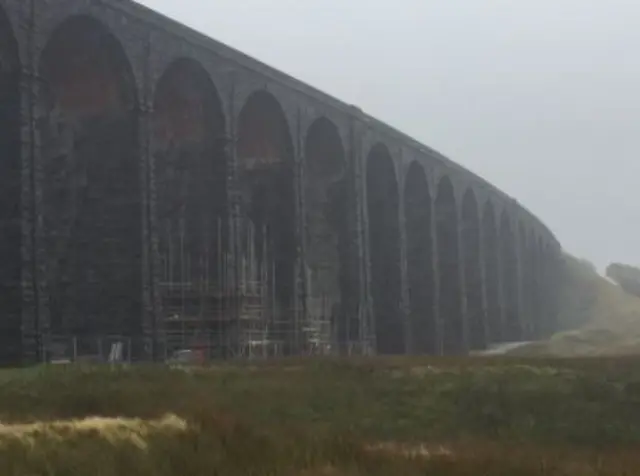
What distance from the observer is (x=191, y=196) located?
2836 cm

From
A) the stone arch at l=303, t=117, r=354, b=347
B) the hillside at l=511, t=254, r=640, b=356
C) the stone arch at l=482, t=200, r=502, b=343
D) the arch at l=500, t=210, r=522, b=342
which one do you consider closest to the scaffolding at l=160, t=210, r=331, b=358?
the stone arch at l=303, t=117, r=354, b=347

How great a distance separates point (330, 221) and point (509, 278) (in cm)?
2770

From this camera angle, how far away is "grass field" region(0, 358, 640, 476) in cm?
944

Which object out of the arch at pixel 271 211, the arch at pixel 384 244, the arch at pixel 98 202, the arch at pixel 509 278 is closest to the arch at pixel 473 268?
the arch at pixel 509 278

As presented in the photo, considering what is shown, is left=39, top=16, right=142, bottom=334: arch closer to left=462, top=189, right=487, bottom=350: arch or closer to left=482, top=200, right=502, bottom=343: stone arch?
left=462, top=189, right=487, bottom=350: arch

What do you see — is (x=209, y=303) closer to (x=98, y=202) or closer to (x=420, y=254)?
(x=98, y=202)

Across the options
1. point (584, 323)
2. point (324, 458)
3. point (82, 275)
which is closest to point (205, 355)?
point (82, 275)

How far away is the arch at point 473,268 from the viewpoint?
52.2 meters

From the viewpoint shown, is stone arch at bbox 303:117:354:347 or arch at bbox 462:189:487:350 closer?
stone arch at bbox 303:117:354:347

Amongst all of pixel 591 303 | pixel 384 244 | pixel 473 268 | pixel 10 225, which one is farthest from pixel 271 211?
pixel 591 303

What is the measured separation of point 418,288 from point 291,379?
2981 cm

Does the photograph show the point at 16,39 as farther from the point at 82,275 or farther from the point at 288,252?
the point at 288,252

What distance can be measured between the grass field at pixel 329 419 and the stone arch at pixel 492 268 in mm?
38609

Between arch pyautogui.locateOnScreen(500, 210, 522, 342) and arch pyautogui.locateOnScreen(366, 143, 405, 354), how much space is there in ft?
66.1
